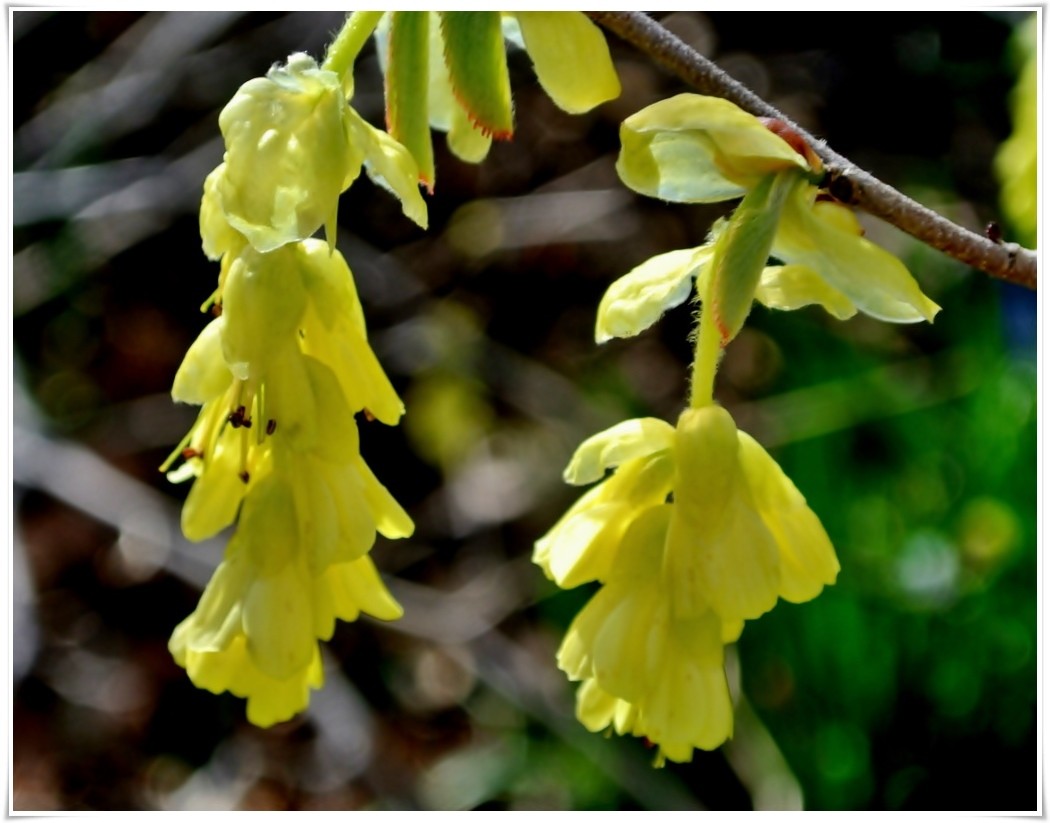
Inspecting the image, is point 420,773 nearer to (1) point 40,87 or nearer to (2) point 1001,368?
(2) point 1001,368

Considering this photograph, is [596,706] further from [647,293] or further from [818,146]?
[818,146]

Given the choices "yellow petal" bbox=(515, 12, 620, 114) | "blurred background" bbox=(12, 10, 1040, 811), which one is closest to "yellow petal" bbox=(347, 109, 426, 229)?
"yellow petal" bbox=(515, 12, 620, 114)

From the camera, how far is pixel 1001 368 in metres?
2.11

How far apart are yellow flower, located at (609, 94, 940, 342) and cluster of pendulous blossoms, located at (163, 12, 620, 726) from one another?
58mm

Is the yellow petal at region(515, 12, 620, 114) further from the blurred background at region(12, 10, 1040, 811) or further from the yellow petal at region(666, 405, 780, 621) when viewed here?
the blurred background at region(12, 10, 1040, 811)

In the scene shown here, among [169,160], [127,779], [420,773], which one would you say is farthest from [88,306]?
[420,773]

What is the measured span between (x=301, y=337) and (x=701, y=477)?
0.25m

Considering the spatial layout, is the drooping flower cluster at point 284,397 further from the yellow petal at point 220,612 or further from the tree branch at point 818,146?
the tree branch at point 818,146

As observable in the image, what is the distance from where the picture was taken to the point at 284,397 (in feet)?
2.21

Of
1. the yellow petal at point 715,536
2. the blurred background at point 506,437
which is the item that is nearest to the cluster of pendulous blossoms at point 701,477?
the yellow petal at point 715,536

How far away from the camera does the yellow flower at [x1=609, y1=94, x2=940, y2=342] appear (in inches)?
25.9

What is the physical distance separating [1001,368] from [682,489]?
1.61 m
